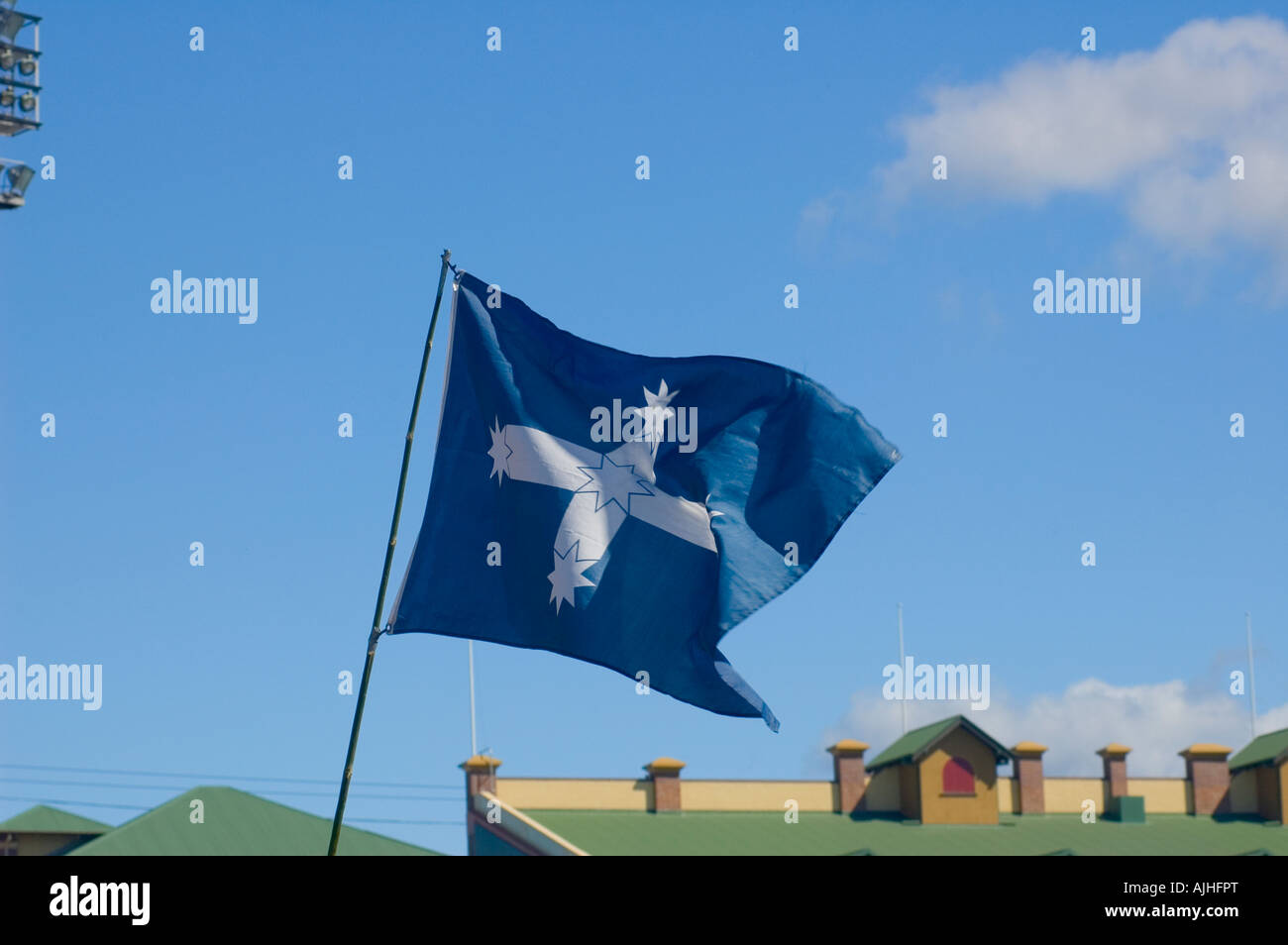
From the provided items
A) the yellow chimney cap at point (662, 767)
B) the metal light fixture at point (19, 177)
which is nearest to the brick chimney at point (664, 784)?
the yellow chimney cap at point (662, 767)

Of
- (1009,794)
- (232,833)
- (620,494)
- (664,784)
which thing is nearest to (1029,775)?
(1009,794)

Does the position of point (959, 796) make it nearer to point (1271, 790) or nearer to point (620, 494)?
point (1271, 790)

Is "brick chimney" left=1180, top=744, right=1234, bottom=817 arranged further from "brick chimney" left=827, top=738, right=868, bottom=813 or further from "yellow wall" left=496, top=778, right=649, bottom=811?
"yellow wall" left=496, top=778, right=649, bottom=811

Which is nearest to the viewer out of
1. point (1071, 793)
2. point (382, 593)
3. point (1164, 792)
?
point (382, 593)

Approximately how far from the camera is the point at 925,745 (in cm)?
5250

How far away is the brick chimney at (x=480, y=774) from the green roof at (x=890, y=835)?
1.18 m

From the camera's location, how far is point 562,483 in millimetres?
19969

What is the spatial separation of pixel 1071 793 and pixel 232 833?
23739 millimetres

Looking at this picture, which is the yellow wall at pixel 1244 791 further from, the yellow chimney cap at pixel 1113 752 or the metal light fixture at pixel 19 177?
the metal light fixture at pixel 19 177

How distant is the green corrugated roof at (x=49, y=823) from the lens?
43200 mm

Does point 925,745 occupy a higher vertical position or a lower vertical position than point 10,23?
lower
